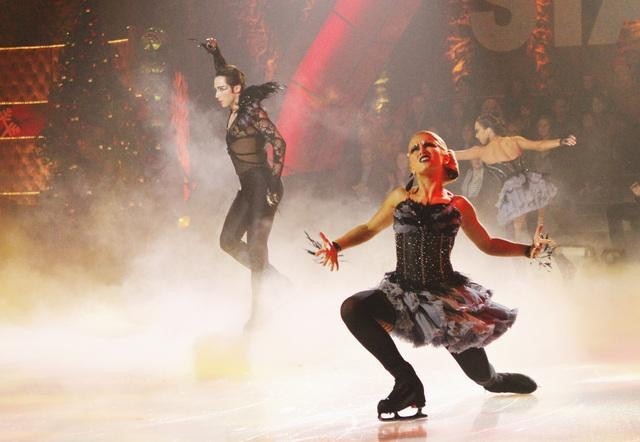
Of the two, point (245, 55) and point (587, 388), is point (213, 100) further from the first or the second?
point (587, 388)

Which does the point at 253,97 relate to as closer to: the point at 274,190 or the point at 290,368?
the point at 274,190

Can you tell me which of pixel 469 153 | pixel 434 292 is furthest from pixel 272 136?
pixel 434 292

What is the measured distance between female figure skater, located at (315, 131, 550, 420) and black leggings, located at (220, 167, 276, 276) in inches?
143

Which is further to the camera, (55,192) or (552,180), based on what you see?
(55,192)

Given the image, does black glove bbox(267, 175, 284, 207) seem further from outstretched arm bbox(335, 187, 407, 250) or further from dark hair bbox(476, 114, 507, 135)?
outstretched arm bbox(335, 187, 407, 250)

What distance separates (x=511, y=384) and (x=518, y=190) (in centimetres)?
362

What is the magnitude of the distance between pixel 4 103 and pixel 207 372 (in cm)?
417

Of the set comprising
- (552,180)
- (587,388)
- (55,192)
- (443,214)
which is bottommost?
(587,388)

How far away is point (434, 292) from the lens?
3713mm

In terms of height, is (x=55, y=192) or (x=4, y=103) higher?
(x=4, y=103)

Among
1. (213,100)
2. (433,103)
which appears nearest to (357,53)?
(433,103)

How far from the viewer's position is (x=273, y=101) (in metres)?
7.53

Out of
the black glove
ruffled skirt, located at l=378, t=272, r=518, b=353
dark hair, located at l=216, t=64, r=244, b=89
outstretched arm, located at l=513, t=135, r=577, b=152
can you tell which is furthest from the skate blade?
dark hair, located at l=216, t=64, r=244, b=89

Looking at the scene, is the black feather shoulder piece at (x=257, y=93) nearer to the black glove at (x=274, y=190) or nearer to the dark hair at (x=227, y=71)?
the dark hair at (x=227, y=71)
